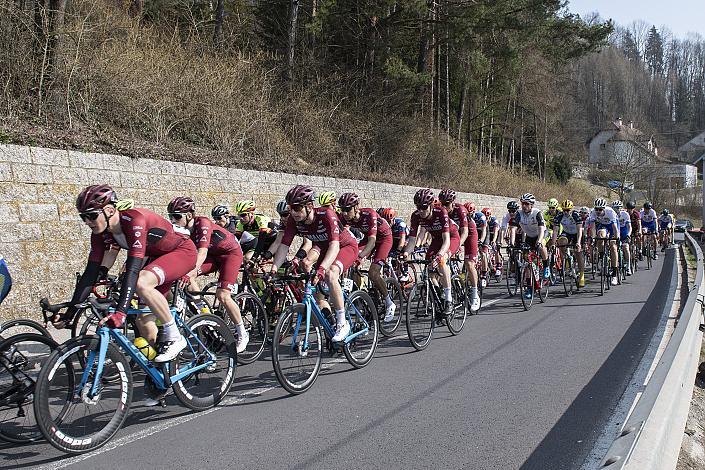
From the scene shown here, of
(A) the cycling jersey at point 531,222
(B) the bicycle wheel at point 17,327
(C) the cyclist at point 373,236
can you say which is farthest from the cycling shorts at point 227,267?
(A) the cycling jersey at point 531,222

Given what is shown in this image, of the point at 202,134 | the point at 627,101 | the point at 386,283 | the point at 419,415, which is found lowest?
the point at 419,415

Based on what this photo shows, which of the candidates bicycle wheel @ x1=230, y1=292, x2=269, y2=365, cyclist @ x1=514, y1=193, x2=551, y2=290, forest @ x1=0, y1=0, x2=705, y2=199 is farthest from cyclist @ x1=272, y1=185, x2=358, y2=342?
cyclist @ x1=514, y1=193, x2=551, y2=290

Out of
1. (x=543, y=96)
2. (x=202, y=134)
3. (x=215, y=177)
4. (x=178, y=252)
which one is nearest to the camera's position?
(x=178, y=252)

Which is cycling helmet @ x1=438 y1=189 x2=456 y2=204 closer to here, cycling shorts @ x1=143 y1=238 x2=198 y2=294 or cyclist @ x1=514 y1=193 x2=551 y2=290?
cyclist @ x1=514 y1=193 x2=551 y2=290

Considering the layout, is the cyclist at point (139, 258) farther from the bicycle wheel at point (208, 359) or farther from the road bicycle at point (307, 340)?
the road bicycle at point (307, 340)

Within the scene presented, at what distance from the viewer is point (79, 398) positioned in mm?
4531

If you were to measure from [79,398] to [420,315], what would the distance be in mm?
4709

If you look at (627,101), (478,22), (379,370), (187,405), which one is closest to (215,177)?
(379,370)

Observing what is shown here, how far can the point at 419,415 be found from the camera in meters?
5.33

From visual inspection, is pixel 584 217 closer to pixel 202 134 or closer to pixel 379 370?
pixel 379 370

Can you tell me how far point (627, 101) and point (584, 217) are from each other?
93.7m

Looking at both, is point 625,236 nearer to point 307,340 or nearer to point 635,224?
point 635,224

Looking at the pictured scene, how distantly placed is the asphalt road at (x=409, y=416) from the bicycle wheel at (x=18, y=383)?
0.93 ft

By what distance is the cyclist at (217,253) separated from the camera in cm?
712
